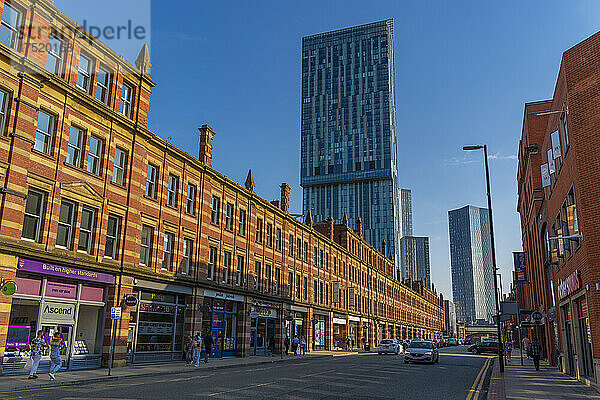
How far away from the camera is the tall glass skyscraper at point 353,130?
158 m

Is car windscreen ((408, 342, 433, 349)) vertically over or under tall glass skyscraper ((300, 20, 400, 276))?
under

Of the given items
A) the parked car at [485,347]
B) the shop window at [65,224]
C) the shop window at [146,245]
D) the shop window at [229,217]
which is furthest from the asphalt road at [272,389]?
the parked car at [485,347]

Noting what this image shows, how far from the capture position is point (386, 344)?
159ft

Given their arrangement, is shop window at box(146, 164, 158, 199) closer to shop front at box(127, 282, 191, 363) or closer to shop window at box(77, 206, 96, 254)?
shop window at box(77, 206, 96, 254)

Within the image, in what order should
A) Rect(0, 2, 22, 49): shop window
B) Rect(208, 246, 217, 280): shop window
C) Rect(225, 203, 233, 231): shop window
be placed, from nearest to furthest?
1. Rect(0, 2, 22, 49): shop window
2. Rect(208, 246, 217, 280): shop window
3. Rect(225, 203, 233, 231): shop window

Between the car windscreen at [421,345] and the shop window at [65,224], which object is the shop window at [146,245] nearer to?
the shop window at [65,224]

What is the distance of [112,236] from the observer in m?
24.6

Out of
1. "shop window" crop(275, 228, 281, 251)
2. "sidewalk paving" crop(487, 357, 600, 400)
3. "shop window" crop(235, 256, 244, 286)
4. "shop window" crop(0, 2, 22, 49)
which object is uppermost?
"shop window" crop(0, 2, 22, 49)

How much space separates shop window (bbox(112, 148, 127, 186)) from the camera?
25.3 m

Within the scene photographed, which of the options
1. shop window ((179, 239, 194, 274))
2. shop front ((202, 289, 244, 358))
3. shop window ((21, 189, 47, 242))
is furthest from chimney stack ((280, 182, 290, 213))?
shop window ((21, 189, 47, 242))

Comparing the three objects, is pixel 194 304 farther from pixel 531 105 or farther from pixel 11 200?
pixel 531 105

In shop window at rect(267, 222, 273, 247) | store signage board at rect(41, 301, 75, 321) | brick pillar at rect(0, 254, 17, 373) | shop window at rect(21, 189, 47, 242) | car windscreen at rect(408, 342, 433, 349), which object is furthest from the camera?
shop window at rect(267, 222, 273, 247)

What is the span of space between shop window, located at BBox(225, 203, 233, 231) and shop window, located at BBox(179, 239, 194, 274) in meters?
4.83

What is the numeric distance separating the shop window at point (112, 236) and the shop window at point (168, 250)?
4044mm
